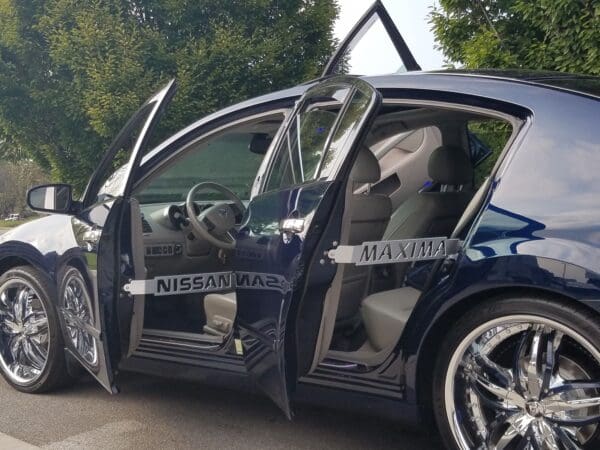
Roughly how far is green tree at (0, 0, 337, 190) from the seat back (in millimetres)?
6142

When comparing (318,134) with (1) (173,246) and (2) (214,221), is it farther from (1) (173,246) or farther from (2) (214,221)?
(1) (173,246)

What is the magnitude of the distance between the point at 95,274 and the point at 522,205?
1845 mm

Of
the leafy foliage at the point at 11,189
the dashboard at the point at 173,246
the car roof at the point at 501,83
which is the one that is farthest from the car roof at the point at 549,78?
the leafy foliage at the point at 11,189

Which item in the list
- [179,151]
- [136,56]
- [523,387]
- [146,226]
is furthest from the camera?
[136,56]

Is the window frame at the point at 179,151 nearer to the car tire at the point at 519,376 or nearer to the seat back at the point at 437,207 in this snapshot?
the seat back at the point at 437,207

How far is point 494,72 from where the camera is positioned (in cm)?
273

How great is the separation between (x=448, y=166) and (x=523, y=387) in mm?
1278

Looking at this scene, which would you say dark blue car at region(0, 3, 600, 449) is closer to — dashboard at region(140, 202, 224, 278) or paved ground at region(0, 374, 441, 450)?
dashboard at region(140, 202, 224, 278)

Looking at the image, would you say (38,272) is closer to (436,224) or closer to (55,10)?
(436,224)

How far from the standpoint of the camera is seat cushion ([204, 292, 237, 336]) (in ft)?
10.8

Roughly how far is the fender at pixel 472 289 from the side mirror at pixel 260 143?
162 centimetres

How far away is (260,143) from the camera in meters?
3.75

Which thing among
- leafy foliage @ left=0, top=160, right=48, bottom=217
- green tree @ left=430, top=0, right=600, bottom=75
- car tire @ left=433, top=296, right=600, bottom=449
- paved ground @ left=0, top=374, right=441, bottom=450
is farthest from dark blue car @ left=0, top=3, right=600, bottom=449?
leafy foliage @ left=0, top=160, right=48, bottom=217

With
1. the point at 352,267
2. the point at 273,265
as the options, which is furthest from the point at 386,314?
the point at 273,265
